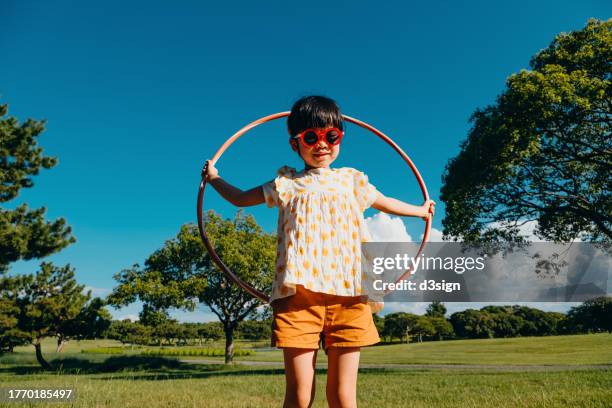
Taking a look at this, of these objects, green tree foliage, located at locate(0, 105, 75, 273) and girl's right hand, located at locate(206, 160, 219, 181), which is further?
green tree foliage, located at locate(0, 105, 75, 273)

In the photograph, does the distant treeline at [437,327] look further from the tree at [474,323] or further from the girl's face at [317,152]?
the girl's face at [317,152]

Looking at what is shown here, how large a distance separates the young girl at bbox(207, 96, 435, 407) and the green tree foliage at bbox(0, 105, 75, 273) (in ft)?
60.6

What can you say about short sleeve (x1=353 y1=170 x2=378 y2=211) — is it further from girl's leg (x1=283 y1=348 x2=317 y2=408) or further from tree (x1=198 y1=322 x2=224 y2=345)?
tree (x1=198 y1=322 x2=224 y2=345)

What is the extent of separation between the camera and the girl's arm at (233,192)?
347 cm

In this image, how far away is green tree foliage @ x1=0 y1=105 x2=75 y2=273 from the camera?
1919 centimetres

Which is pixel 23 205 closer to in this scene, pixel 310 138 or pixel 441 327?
pixel 310 138

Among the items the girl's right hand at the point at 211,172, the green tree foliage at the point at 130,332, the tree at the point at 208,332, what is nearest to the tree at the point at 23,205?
the girl's right hand at the point at 211,172

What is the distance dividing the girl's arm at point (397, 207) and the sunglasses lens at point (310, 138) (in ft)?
2.02

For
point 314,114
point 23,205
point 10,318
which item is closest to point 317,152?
point 314,114

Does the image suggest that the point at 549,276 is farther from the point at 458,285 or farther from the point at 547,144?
the point at 547,144

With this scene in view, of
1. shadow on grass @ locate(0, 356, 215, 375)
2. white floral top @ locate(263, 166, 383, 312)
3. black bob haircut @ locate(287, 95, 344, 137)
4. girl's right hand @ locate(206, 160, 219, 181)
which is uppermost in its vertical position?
black bob haircut @ locate(287, 95, 344, 137)

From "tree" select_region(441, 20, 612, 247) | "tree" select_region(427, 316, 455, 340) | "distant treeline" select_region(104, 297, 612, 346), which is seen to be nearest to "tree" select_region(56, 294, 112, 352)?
"distant treeline" select_region(104, 297, 612, 346)

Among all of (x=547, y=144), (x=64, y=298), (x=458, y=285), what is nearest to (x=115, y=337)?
(x=64, y=298)

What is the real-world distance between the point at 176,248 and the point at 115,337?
2981cm
